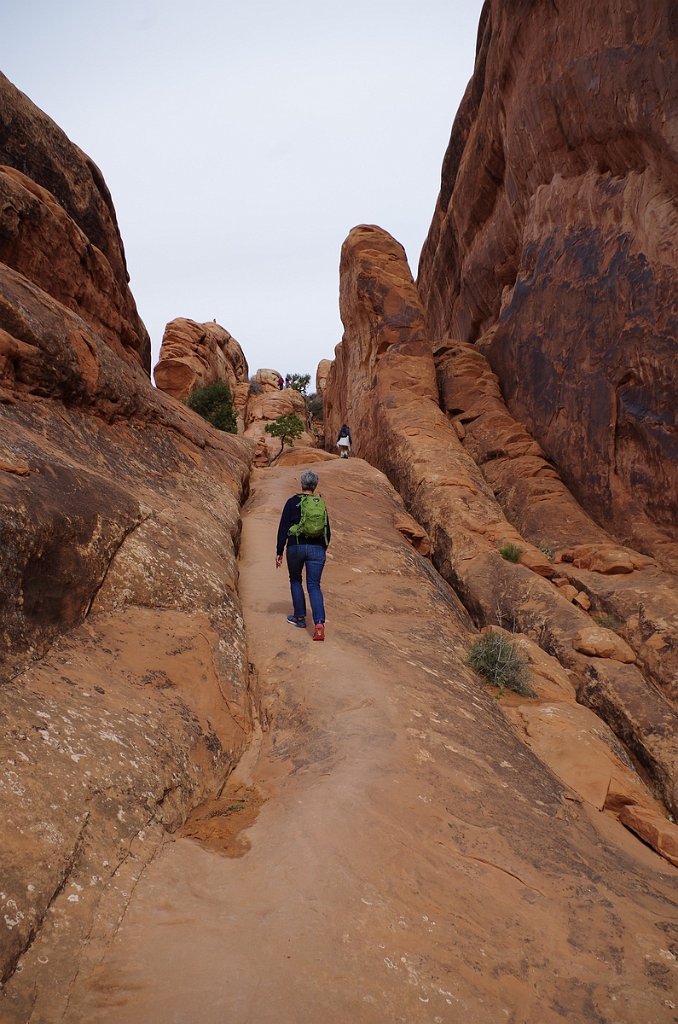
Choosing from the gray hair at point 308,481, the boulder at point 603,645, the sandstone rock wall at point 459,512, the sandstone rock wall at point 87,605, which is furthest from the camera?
the boulder at point 603,645

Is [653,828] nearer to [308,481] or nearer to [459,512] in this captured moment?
[308,481]

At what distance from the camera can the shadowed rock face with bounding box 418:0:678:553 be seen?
474 inches

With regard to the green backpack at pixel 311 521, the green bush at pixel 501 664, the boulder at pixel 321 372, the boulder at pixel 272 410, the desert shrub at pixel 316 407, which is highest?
the boulder at pixel 321 372

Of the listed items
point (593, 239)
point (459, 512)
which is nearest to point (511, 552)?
point (459, 512)

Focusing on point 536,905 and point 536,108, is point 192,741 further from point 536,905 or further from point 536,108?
point 536,108

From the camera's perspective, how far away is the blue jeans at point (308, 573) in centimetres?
691

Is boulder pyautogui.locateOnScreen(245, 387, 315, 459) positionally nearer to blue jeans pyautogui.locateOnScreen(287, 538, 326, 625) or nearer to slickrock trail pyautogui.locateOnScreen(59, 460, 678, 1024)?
blue jeans pyautogui.locateOnScreen(287, 538, 326, 625)

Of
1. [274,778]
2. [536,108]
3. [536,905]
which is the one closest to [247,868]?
[274,778]

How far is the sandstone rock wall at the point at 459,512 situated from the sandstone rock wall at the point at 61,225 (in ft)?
24.0

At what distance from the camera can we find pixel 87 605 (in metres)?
5.38

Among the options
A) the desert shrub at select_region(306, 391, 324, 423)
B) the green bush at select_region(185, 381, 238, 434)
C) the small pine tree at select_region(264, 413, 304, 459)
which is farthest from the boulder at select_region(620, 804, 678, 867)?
the desert shrub at select_region(306, 391, 324, 423)

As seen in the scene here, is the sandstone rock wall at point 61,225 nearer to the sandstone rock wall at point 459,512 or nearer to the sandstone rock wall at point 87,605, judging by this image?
the sandstone rock wall at point 87,605

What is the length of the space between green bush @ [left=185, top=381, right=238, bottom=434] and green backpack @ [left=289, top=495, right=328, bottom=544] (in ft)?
76.7

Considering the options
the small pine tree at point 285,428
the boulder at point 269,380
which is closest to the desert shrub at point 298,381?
the boulder at point 269,380
